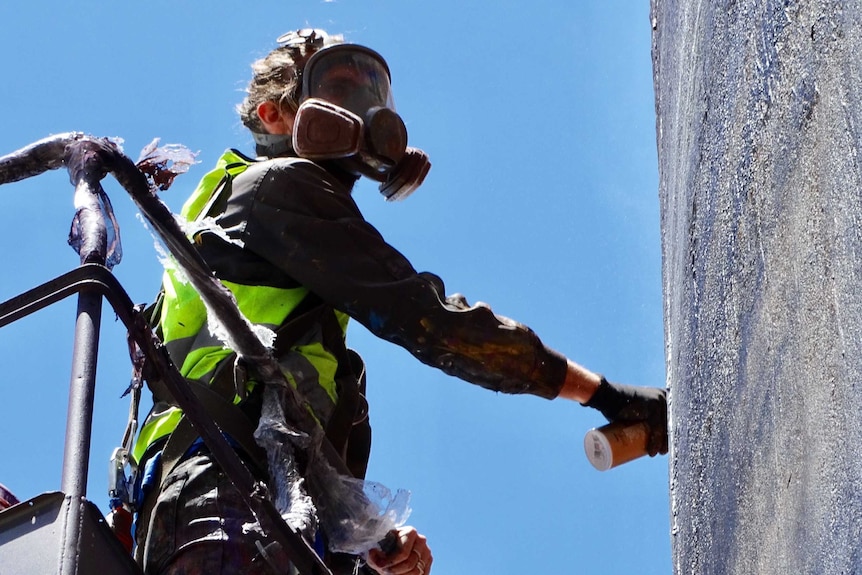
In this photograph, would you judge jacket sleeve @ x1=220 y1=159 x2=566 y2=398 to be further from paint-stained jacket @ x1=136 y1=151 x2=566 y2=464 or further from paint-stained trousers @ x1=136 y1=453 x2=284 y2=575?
paint-stained trousers @ x1=136 y1=453 x2=284 y2=575

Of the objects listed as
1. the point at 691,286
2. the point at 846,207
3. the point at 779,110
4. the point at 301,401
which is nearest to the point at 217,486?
the point at 301,401

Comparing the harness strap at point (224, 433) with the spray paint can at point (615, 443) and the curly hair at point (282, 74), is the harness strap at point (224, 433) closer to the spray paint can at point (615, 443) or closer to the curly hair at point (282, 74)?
the spray paint can at point (615, 443)

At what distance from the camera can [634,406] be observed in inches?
166

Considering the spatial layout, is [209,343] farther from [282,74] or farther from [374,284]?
[282,74]

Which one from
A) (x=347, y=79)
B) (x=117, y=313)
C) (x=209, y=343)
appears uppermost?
(x=347, y=79)

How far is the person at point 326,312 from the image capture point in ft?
12.2

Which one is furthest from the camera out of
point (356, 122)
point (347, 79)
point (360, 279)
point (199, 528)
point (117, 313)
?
point (347, 79)

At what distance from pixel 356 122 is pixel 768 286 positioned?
7.82 feet

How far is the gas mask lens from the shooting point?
4613mm

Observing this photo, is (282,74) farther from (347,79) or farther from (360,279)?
(360,279)

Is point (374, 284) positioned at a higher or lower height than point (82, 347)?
higher

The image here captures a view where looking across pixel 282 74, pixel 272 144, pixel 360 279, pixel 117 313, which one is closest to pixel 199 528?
pixel 117 313

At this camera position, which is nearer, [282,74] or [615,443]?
[615,443]

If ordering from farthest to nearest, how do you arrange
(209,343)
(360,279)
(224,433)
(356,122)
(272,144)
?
(272,144) → (356,122) → (360,279) → (209,343) → (224,433)
